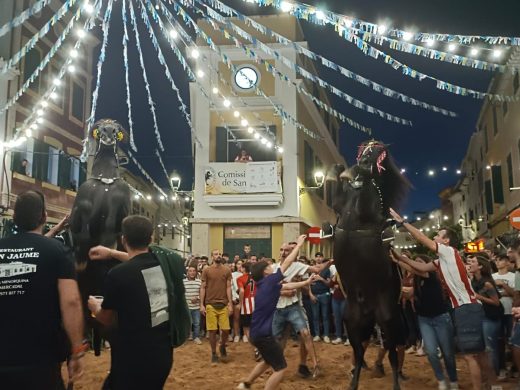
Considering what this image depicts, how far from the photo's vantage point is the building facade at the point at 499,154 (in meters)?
20.4

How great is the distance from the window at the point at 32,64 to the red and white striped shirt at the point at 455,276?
17375 mm

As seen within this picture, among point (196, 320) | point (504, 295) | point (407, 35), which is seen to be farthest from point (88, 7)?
point (504, 295)

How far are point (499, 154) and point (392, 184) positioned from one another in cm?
2170

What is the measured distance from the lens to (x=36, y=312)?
2.94m

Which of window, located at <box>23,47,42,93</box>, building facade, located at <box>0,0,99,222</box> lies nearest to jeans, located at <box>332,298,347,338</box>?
building facade, located at <box>0,0,99,222</box>

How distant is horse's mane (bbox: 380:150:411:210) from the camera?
19.2 feet

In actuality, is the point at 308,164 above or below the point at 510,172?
above

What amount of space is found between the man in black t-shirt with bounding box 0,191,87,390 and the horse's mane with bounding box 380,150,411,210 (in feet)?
13.0

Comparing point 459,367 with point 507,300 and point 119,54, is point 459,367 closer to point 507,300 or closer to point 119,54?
point 507,300

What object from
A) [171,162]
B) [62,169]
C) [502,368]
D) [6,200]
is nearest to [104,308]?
[502,368]

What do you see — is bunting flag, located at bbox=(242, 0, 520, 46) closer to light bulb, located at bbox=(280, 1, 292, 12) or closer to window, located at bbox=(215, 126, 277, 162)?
light bulb, located at bbox=(280, 1, 292, 12)

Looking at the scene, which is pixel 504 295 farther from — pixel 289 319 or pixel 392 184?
pixel 289 319

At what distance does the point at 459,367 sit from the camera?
8070mm

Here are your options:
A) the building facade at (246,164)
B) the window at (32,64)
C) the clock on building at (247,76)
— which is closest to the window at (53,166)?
the window at (32,64)
